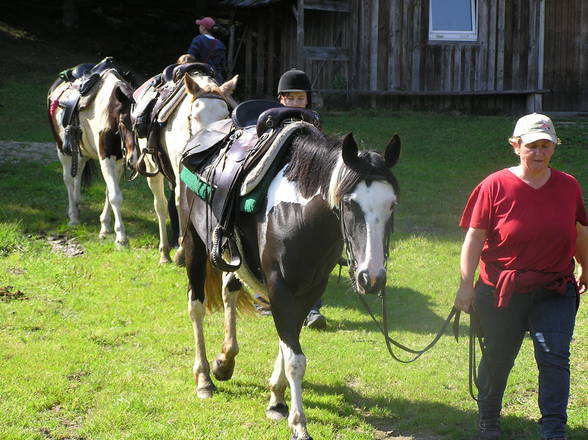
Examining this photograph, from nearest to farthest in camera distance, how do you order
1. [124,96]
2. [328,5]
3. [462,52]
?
[124,96] → [328,5] → [462,52]

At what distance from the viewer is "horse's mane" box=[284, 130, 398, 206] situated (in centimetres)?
412

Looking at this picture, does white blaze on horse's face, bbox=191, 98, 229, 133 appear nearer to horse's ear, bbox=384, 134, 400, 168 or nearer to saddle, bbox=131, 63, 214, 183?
saddle, bbox=131, 63, 214, 183

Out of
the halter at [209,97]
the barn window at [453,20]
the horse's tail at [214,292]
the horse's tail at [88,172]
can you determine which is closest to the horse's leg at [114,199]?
the horse's tail at [88,172]

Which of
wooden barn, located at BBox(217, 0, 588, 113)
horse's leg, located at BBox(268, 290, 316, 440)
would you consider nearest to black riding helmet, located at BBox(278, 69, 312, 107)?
horse's leg, located at BBox(268, 290, 316, 440)

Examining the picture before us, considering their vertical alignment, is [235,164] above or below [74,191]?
above

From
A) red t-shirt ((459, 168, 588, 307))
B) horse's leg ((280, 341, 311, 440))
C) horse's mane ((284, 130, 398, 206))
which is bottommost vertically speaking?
horse's leg ((280, 341, 311, 440))

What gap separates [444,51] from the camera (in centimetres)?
1798

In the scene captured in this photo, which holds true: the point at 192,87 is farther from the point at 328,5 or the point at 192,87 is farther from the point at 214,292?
the point at 328,5

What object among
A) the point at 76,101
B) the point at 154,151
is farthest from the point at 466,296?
the point at 76,101

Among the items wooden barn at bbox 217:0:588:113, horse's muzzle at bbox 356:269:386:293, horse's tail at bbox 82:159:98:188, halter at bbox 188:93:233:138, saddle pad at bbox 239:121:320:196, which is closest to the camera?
horse's muzzle at bbox 356:269:386:293

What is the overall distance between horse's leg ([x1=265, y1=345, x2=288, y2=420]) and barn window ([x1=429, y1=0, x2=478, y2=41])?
14115 mm

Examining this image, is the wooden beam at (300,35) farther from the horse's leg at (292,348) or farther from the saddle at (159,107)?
the horse's leg at (292,348)

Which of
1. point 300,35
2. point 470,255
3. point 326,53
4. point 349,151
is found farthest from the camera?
point 326,53

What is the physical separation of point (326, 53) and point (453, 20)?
2935 millimetres
